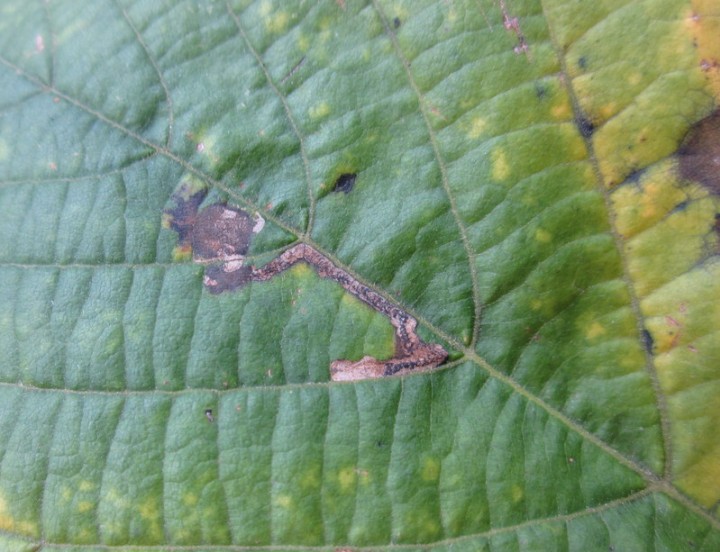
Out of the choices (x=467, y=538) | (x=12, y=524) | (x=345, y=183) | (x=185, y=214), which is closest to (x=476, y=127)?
(x=345, y=183)

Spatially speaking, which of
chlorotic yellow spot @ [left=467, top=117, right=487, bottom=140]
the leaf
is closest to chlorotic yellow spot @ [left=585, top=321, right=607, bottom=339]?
the leaf

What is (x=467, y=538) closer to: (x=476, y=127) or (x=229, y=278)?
(x=229, y=278)

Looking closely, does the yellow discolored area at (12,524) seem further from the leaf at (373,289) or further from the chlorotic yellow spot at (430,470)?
the chlorotic yellow spot at (430,470)

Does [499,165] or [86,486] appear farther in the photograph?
[86,486]

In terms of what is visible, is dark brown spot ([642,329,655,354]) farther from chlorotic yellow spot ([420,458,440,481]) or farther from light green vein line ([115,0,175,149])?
light green vein line ([115,0,175,149])

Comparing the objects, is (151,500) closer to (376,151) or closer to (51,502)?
(51,502)

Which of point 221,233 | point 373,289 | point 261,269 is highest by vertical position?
point 221,233

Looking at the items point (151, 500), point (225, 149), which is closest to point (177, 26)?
point (225, 149)

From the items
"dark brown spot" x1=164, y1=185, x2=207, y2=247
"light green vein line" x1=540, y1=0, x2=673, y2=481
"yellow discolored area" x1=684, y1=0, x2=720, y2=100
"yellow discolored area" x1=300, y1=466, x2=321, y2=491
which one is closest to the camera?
"yellow discolored area" x1=684, y1=0, x2=720, y2=100
